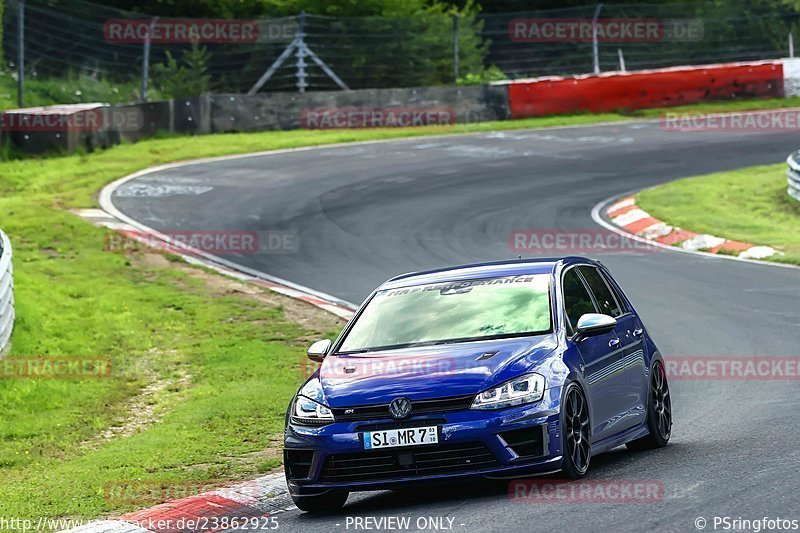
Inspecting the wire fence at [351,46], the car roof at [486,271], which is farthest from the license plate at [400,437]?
the wire fence at [351,46]

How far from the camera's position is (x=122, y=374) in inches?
555

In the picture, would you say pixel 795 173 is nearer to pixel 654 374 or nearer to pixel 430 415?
pixel 654 374

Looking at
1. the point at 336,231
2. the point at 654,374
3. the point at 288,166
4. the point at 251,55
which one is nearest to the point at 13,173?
the point at 288,166

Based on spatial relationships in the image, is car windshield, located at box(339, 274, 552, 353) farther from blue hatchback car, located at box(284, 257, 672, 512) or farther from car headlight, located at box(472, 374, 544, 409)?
car headlight, located at box(472, 374, 544, 409)

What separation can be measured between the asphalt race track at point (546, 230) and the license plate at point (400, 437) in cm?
40

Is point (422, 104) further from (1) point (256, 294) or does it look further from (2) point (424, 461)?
(2) point (424, 461)

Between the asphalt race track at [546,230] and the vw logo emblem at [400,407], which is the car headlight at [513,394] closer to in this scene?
the vw logo emblem at [400,407]

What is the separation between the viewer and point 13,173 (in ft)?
86.2

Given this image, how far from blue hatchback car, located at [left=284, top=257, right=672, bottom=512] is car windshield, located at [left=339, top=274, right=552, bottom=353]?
1 cm

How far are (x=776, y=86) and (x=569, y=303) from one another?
28659 mm

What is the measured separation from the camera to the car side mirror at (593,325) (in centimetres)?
939

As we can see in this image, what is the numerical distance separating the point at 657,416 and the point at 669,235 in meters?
11.7

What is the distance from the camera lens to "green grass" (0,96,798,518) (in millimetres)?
10445

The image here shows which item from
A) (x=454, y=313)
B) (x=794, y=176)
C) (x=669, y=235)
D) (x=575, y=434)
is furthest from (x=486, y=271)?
(x=794, y=176)
